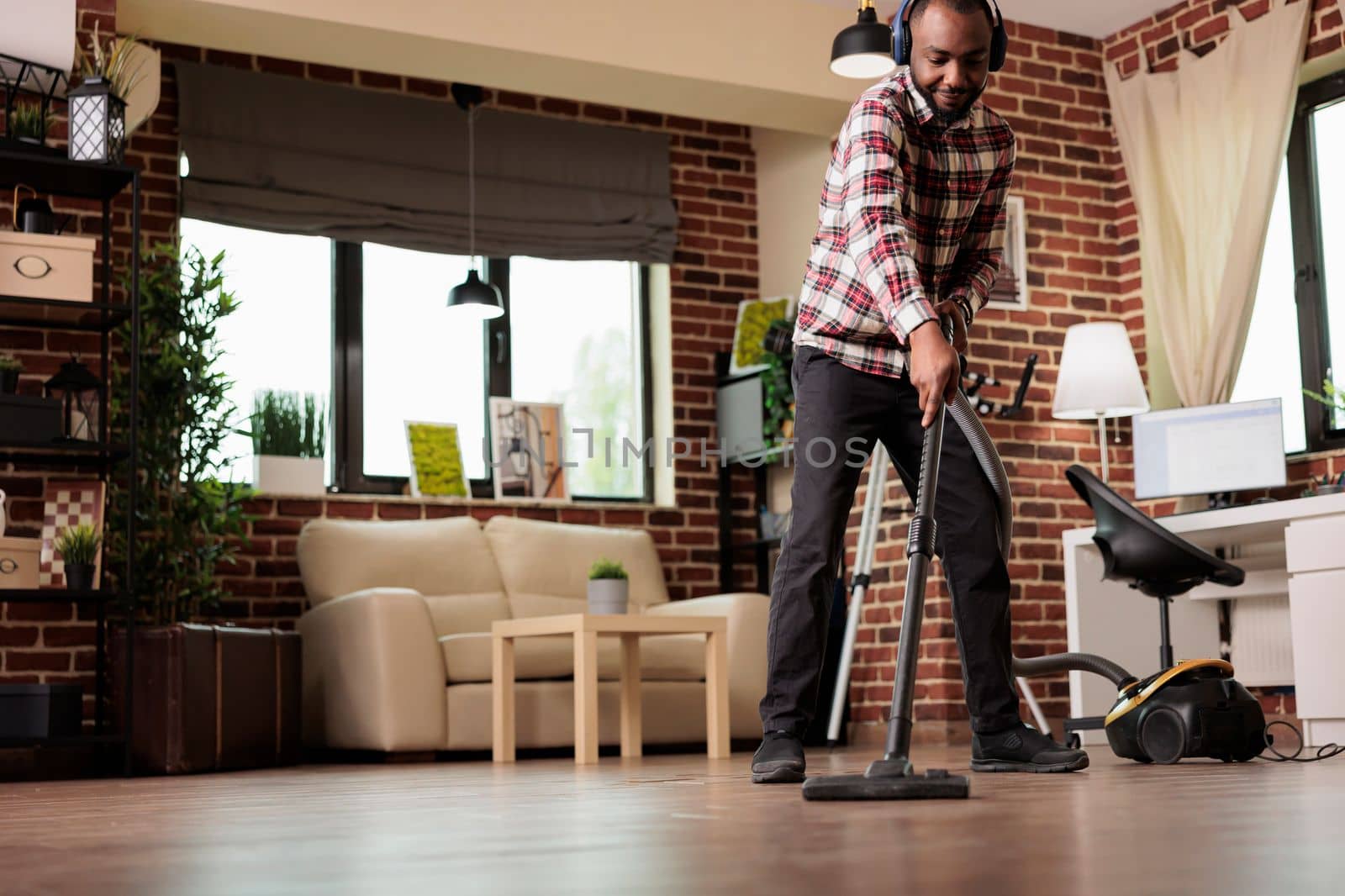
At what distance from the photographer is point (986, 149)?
9.21 feet

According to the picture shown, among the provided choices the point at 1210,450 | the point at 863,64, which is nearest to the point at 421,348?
the point at 863,64

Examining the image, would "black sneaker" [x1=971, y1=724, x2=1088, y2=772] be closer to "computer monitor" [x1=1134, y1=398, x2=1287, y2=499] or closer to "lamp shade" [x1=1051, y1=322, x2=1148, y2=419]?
"computer monitor" [x1=1134, y1=398, x2=1287, y2=499]

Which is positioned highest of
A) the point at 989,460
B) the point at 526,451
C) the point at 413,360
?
the point at 413,360

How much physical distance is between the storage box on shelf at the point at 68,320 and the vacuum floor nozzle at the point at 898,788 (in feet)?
9.85

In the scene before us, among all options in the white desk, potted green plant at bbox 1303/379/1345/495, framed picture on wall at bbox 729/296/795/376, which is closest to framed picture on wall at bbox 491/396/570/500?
framed picture on wall at bbox 729/296/795/376

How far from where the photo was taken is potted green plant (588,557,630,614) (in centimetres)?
496

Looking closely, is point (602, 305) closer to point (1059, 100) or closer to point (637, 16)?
point (637, 16)

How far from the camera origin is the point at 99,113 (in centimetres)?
477

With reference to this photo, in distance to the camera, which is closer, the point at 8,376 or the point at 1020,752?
the point at 1020,752

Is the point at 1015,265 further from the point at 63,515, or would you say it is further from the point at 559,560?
the point at 63,515

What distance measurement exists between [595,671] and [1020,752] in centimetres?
202

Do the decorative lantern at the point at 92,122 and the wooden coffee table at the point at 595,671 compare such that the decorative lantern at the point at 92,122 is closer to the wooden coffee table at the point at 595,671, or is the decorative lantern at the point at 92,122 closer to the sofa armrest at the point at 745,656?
the wooden coffee table at the point at 595,671

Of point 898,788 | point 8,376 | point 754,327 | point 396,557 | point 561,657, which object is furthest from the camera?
point 754,327

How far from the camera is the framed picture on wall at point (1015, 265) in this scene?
6094 millimetres
